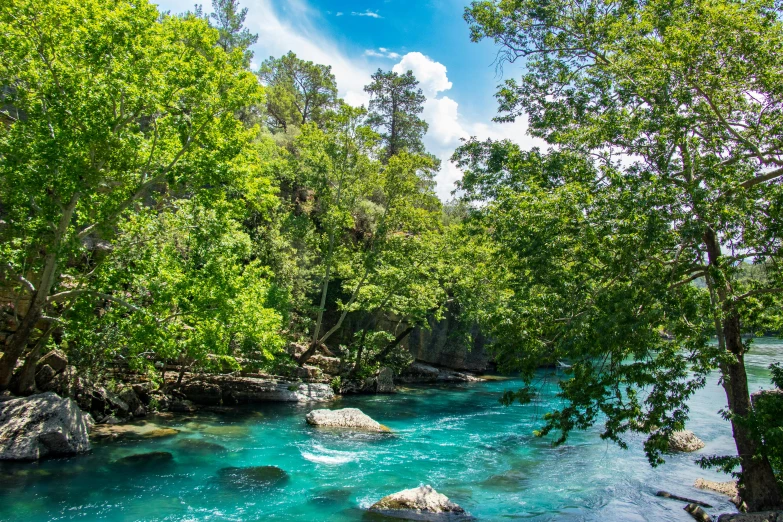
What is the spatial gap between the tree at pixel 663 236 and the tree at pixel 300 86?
34.6 m

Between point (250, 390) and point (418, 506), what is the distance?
507 inches

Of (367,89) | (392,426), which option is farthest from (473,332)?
(367,89)

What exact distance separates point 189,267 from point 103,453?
199 inches

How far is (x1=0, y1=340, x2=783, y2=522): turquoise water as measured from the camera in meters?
9.52

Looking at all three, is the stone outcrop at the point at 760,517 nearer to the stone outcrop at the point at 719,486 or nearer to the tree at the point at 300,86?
the stone outcrop at the point at 719,486

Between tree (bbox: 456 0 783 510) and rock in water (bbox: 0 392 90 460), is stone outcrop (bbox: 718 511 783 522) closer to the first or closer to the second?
tree (bbox: 456 0 783 510)

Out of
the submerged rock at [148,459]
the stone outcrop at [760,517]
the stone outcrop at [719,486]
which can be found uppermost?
the stone outcrop at [760,517]

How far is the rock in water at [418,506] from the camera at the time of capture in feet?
31.6

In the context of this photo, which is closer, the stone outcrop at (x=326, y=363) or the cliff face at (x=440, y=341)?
the stone outcrop at (x=326, y=363)

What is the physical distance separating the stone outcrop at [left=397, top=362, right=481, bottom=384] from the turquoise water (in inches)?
414

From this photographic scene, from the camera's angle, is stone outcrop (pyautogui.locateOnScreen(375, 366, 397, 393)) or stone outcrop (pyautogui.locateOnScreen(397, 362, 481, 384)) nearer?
stone outcrop (pyautogui.locateOnScreen(375, 366, 397, 393))

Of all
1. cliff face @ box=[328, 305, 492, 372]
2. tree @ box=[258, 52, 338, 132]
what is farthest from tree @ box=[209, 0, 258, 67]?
cliff face @ box=[328, 305, 492, 372]

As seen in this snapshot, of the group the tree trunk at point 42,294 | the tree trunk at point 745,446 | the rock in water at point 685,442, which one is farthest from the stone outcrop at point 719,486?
the tree trunk at point 42,294

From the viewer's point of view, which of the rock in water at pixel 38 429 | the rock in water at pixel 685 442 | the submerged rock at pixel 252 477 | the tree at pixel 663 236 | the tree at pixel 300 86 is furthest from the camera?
the tree at pixel 300 86
